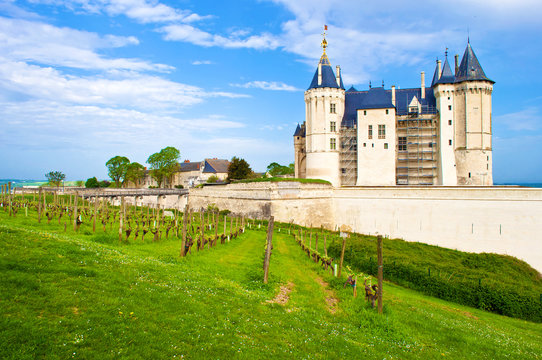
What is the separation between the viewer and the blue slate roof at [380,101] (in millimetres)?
43094

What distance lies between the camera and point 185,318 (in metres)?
6.98

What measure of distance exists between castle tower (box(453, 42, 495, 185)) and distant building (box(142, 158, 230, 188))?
5053 cm

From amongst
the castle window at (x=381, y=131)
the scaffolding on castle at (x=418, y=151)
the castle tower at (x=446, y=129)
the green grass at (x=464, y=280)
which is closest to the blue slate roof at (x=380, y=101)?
the scaffolding on castle at (x=418, y=151)

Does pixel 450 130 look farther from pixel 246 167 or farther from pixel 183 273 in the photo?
pixel 183 273

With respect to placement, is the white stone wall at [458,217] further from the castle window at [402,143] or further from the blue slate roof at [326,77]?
the blue slate roof at [326,77]

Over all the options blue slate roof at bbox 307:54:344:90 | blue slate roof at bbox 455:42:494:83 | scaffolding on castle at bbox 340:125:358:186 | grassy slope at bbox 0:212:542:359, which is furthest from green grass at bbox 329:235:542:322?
blue slate roof at bbox 307:54:344:90

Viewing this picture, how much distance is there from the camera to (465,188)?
32.5 metres

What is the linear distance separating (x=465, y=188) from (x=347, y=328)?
96.8ft

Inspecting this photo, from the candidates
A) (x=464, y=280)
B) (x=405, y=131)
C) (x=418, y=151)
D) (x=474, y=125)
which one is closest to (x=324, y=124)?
(x=405, y=131)

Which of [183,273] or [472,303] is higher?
[183,273]

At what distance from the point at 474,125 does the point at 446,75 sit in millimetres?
7297

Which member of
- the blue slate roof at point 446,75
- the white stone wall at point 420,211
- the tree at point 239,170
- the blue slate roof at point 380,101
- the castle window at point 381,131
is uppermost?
the blue slate roof at point 446,75

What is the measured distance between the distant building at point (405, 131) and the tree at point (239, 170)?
16.9 metres

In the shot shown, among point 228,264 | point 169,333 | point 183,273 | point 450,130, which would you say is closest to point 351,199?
point 450,130
